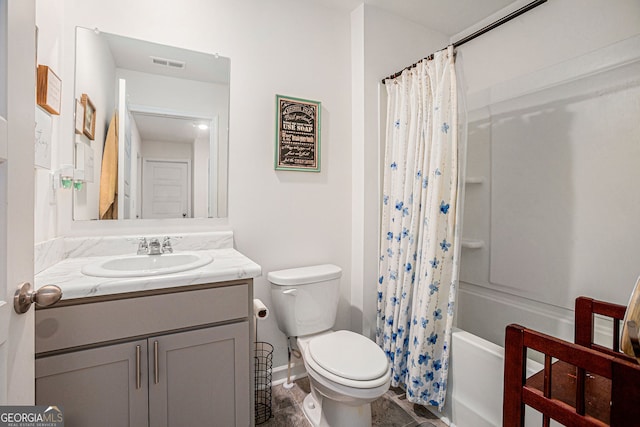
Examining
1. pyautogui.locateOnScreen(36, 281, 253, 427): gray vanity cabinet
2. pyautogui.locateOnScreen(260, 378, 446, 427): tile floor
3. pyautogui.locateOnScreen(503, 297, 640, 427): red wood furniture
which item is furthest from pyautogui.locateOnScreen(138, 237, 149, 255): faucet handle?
pyautogui.locateOnScreen(503, 297, 640, 427): red wood furniture

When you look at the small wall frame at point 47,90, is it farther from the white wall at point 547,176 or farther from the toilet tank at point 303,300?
the white wall at point 547,176

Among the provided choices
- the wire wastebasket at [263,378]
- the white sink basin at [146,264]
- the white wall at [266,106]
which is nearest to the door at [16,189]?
the white sink basin at [146,264]

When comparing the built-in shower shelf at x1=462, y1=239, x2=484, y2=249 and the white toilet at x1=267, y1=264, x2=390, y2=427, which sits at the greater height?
the built-in shower shelf at x1=462, y1=239, x2=484, y2=249

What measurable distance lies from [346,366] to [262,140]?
1.35 metres

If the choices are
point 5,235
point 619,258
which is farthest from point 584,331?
point 5,235

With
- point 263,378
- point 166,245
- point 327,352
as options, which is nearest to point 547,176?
point 327,352

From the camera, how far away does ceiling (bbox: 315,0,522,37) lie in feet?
6.60

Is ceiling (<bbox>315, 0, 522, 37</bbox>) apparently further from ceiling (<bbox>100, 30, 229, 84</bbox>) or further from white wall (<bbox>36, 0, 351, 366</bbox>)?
A: ceiling (<bbox>100, 30, 229, 84</bbox>)

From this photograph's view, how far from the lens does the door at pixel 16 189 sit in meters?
0.58

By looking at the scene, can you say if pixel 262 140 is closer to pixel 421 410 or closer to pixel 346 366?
pixel 346 366

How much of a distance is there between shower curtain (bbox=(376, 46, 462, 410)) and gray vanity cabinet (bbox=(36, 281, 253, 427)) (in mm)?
915

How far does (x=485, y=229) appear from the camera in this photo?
217cm

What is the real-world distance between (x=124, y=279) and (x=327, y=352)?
0.94 meters

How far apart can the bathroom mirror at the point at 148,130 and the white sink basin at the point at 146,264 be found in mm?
283
